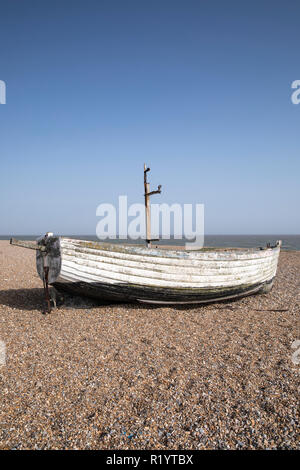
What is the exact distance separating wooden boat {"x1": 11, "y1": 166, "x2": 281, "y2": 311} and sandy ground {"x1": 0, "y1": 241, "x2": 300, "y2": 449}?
0.67 m

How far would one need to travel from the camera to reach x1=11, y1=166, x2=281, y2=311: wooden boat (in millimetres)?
6656

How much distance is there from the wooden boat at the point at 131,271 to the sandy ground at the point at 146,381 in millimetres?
674

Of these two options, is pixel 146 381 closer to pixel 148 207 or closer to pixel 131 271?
pixel 131 271

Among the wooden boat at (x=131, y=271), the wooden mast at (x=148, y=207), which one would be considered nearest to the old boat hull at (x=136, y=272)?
the wooden boat at (x=131, y=271)

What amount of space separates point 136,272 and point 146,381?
3.22m

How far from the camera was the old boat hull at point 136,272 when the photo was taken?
6656 mm

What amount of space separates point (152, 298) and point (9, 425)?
4.63 meters

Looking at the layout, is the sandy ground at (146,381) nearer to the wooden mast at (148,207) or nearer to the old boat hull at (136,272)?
the old boat hull at (136,272)

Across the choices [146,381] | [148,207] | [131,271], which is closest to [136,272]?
[131,271]

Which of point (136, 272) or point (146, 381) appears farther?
Result: point (136, 272)

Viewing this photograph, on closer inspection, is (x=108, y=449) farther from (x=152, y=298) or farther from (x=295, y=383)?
(x=152, y=298)

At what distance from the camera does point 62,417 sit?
3.20 meters

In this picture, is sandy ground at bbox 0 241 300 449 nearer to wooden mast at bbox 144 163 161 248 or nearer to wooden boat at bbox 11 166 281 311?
wooden boat at bbox 11 166 281 311

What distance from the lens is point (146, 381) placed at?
13.1 feet
